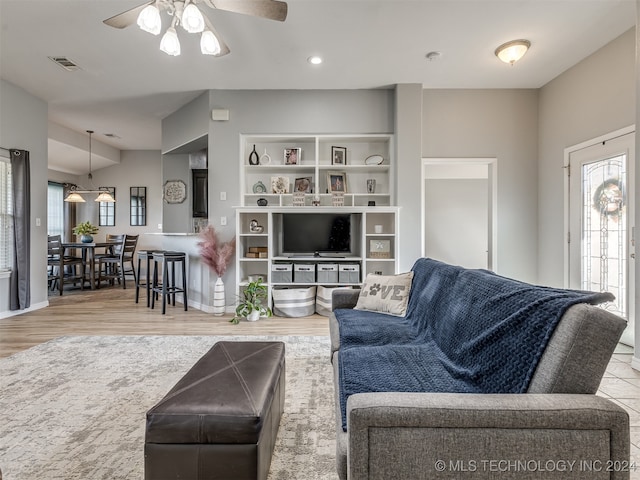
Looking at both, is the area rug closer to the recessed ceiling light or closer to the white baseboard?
the white baseboard

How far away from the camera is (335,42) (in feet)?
11.0

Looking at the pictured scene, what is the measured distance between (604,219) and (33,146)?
7.11 m

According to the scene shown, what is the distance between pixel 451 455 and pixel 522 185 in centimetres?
450

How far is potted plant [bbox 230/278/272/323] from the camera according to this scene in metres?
4.09

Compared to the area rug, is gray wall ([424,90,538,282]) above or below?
above

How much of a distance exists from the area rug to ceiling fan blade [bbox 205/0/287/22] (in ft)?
8.11

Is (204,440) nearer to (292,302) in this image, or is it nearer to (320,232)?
(292,302)

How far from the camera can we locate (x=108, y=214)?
7879 mm

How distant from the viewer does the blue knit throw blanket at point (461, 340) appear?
1128 millimetres

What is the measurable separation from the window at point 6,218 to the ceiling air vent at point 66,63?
1.47 metres

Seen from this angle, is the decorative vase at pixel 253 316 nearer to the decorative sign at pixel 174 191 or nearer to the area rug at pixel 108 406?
the area rug at pixel 108 406

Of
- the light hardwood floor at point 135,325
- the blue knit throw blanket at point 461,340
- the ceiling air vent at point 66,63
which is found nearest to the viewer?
the blue knit throw blanket at point 461,340

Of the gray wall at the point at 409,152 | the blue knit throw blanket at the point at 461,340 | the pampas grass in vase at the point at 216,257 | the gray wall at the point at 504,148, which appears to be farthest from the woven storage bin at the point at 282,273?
the gray wall at the point at 504,148

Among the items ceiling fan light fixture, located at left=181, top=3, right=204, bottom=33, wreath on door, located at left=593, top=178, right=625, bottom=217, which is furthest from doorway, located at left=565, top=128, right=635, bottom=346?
ceiling fan light fixture, located at left=181, top=3, right=204, bottom=33
